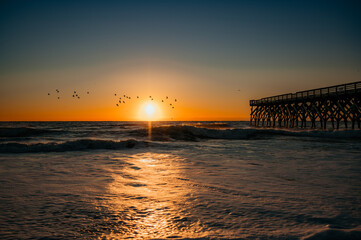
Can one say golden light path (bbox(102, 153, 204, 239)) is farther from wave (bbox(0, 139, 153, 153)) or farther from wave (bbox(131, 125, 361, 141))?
wave (bbox(131, 125, 361, 141))

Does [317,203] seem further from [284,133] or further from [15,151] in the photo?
[284,133]

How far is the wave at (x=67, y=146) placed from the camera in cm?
1225

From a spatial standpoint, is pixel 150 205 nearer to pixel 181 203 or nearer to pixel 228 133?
pixel 181 203

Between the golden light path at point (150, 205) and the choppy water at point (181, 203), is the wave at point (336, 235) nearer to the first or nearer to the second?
the choppy water at point (181, 203)

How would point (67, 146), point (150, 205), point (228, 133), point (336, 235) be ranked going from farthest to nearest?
point (228, 133) < point (67, 146) < point (150, 205) < point (336, 235)

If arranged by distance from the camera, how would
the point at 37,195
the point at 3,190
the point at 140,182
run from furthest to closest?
1. the point at 140,182
2. the point at 3,190
3. the point at 37,195

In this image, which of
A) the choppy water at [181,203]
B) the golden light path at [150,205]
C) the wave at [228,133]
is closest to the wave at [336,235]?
the choppy water at [181,203]

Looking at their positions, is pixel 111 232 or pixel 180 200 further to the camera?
pixel 180 200

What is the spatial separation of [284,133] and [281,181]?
2224cm

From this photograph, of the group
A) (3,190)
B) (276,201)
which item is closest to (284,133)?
(276,201)

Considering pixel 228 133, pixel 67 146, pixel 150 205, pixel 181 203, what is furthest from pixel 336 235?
pixel 228 133

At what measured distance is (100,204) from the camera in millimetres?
3863

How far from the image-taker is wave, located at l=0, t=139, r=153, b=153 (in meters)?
12.2

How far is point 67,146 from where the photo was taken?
13.2 meters
